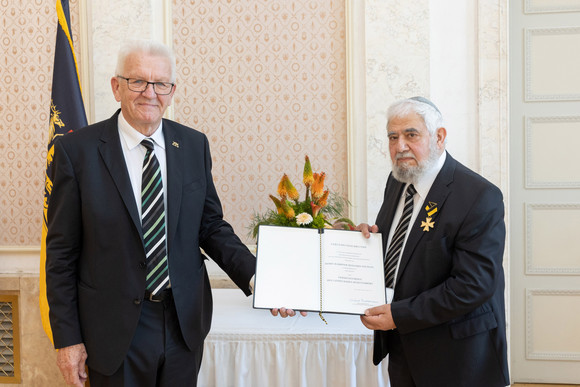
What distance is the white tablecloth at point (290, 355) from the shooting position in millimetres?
2877

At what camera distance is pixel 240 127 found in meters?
4.13

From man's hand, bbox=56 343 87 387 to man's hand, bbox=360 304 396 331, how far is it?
1079 mm

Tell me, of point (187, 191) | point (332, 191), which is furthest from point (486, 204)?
point (332, 191)

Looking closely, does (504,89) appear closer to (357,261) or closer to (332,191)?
(332,191)

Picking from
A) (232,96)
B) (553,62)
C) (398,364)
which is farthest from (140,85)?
(553,62)

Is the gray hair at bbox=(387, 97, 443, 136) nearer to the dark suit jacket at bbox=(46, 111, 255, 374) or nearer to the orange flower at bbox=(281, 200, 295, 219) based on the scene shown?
the dark suit jacket at bbox=(46, 111, 255, 374)

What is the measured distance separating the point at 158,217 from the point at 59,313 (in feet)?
1.63

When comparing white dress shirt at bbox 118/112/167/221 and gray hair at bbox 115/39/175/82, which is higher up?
gray hair at bbox 115/39/175/82

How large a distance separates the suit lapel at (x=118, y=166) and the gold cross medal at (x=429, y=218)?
1.07 metres

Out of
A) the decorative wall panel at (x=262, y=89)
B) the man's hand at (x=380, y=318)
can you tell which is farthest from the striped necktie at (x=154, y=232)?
the decorative wall panel at (x=262, y=89)

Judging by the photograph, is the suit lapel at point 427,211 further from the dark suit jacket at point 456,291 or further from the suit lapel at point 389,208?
the suit lapel at point 389,208

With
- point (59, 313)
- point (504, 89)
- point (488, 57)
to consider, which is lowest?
point (59, 313)

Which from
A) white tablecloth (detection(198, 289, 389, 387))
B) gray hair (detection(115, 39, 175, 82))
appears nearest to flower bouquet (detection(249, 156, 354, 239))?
white tablecloth (detection(198, 289, 389, 387))

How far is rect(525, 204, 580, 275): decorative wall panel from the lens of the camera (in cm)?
418
